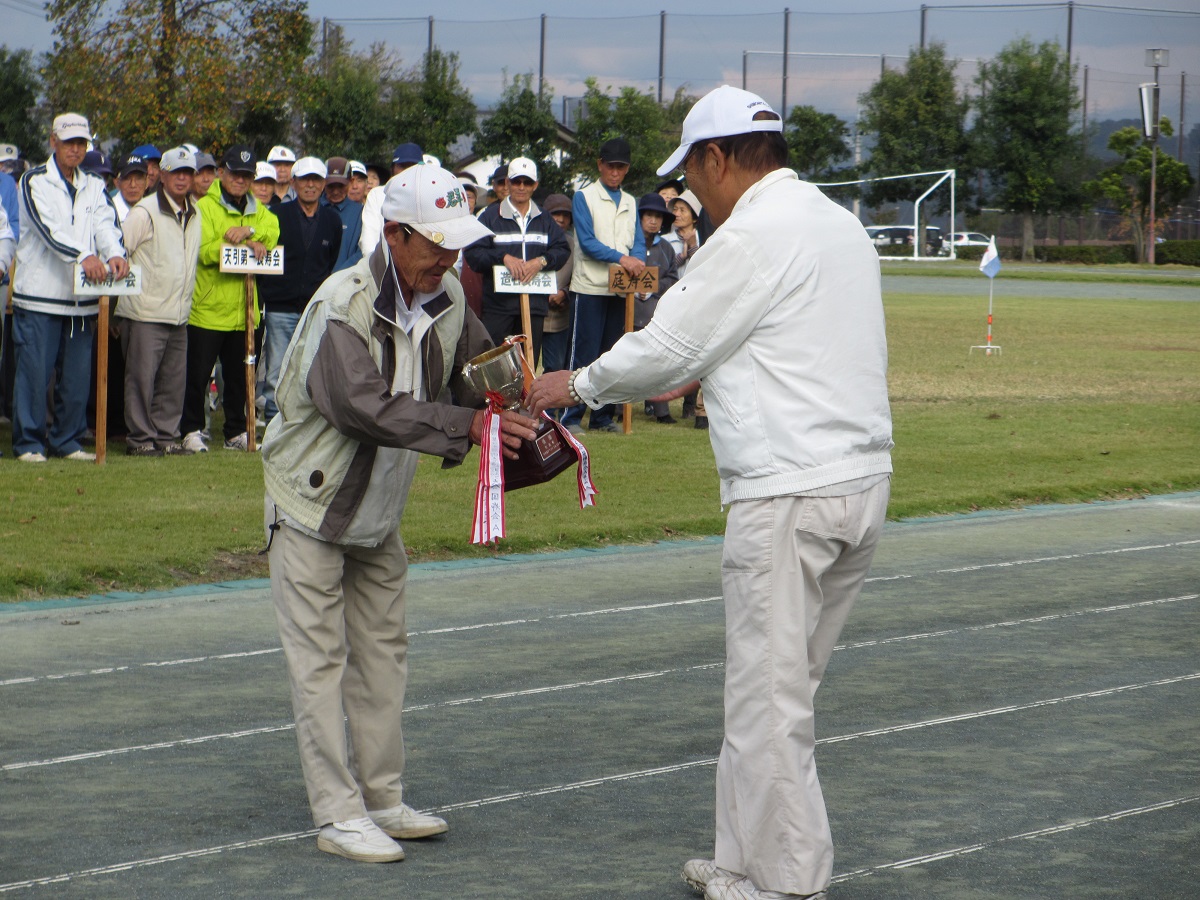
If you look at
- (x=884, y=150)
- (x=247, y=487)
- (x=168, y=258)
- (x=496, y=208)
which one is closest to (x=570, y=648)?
(x=247, y=487)

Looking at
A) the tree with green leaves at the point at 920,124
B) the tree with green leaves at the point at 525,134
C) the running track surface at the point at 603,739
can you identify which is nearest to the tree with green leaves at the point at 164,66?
the tree with green leaves at the point at 525,134

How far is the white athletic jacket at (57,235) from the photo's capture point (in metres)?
11.3

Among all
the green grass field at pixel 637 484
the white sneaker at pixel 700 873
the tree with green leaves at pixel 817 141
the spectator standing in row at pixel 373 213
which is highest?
the tree with green leaves at pixel 817 141

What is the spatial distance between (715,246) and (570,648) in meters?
3.62

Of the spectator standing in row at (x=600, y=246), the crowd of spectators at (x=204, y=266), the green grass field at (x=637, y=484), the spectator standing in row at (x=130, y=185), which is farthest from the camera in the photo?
the spectator standing in row at (x=600, y=246)

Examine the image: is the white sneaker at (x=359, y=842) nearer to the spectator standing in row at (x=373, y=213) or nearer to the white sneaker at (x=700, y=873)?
the white sneaker at (x=700, y=873)

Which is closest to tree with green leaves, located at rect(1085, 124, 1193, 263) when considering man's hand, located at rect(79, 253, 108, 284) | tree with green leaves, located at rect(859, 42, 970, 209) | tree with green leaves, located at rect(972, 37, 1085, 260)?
tree with green leaves, located at rect(972, 37, 1085, 260)

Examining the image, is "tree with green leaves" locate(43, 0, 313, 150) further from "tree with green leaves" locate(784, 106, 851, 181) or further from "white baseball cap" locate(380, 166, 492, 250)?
"tree with green leaves" locate(784, 106, 851, 181)

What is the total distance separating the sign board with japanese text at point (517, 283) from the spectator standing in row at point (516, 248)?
4cm

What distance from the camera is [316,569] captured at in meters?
4.65

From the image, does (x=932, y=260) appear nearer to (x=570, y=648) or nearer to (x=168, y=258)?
(x=168, y=258)

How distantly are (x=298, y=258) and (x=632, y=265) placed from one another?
2.88m

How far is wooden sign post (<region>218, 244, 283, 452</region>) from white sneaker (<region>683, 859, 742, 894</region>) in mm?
8895

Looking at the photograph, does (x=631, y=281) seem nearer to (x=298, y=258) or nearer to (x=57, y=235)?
(x=298, y=258)
